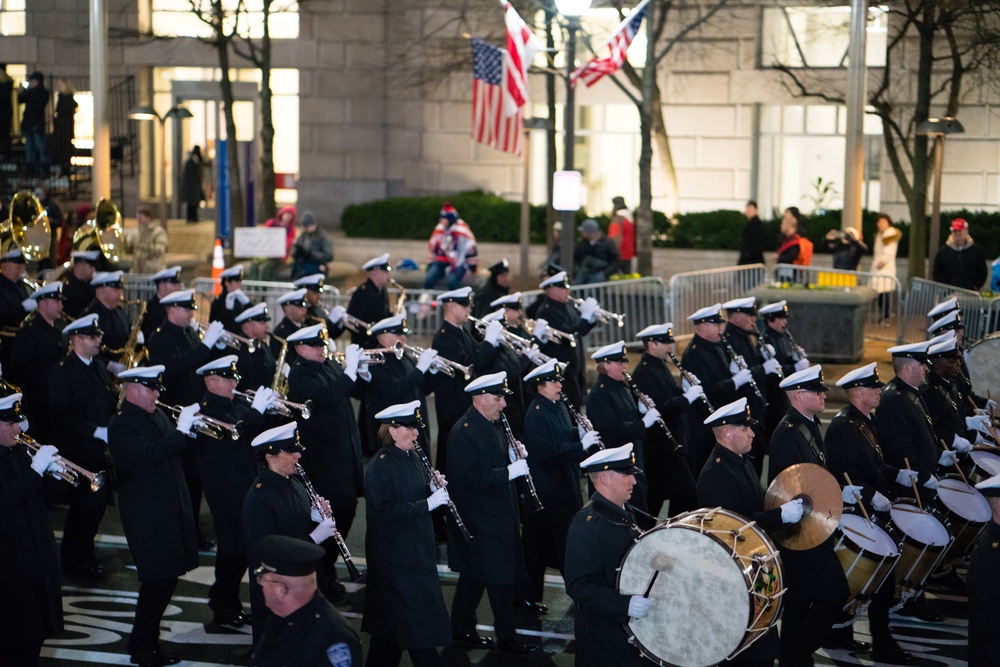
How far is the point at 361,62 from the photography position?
102ft

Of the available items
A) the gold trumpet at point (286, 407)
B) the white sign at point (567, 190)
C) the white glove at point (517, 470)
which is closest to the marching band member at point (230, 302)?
the white sign at point (567, 190)

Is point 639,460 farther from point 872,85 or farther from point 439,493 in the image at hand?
point 872,85

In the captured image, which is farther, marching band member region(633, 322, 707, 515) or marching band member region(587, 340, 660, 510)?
marching band member region(633, 322, 707, 515)

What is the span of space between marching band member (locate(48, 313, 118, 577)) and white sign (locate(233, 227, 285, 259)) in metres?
10.5

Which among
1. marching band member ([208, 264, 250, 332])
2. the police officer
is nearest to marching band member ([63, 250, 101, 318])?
marching band member ([208, 264, 250, 332])

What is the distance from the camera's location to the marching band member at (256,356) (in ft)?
41.7

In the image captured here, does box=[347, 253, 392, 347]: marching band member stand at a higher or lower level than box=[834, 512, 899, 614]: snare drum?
higher

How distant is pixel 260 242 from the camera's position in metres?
22.4

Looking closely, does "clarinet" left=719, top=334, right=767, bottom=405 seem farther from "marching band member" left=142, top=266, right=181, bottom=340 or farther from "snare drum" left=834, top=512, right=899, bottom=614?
"marching band member" left=142, top=266, right=181, bottom=340

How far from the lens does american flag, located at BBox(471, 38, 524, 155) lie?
2172 centimetres

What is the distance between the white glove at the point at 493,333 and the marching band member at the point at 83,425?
314 cm

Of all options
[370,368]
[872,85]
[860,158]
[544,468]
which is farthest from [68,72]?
[544,468]

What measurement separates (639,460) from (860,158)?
10.2 metres

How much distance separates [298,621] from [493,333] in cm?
658
